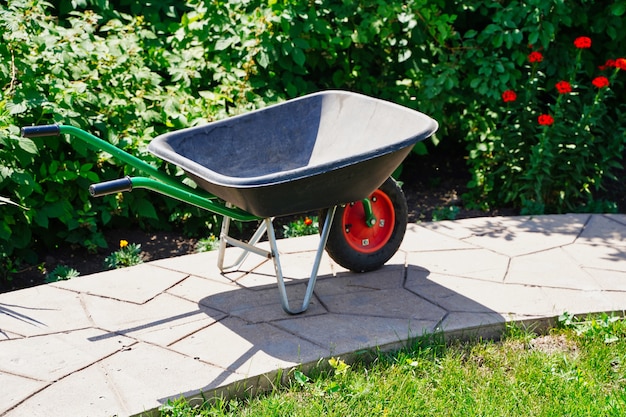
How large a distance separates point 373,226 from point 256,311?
0.76 meters

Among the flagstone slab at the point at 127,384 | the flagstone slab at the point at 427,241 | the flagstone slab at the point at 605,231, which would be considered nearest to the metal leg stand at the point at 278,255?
the flagstone slab at the point at 127,384

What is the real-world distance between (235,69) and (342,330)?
209 cm

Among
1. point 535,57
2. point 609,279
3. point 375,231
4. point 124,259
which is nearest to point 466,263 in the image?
point 375,231

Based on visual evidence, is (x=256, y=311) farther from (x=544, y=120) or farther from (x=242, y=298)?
(x=544, y=120)

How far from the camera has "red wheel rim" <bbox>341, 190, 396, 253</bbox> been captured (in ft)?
13.1

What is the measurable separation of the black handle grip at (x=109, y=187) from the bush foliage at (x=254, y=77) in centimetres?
127

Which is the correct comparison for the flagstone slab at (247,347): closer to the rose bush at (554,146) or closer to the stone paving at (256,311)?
the stone paving at (256,311)

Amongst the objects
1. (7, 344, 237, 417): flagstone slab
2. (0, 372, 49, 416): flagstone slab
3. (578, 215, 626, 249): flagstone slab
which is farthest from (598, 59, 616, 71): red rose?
(0, 372, 49, 416): flagstone slab

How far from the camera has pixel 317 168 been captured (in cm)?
321

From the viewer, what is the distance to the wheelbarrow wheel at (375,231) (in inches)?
156

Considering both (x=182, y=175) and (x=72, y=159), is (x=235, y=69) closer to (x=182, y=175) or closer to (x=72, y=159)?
(x=182, y=175)

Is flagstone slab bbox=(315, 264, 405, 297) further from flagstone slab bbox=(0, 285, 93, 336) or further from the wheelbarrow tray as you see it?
flagstone slab bbox=(0, 285, 93, 336)

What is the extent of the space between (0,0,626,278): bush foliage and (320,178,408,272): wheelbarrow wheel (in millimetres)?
1001

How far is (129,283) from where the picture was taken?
386cm
